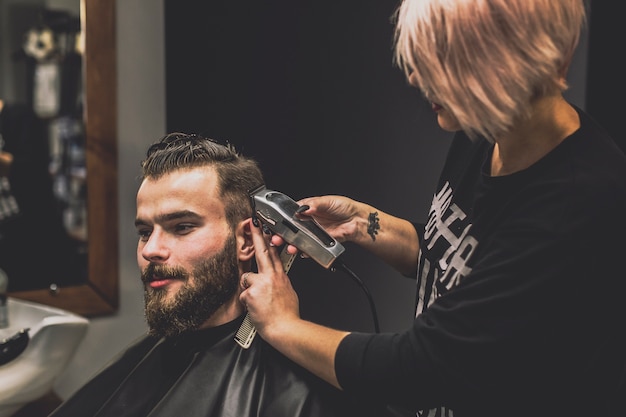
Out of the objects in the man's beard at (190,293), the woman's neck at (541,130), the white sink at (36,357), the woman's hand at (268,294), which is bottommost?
the white sink at (36,357)

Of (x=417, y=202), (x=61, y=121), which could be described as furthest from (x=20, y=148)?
(x=417, y=202)

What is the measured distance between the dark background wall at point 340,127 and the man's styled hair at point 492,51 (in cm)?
81

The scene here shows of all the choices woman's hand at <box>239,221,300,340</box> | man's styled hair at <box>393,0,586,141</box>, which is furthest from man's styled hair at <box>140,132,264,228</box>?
man's styled hair at <box>393,0,586,141</box>

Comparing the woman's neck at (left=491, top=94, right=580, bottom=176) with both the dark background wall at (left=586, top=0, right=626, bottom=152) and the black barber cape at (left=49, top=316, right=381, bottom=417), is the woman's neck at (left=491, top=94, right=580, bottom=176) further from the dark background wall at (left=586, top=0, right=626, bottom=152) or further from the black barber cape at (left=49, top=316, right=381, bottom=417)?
the dark background wall at (left=586, top=0, right=626, bottom=152)

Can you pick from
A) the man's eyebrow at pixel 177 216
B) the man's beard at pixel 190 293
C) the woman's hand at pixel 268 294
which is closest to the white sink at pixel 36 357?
the man's beard at pixel 190 293

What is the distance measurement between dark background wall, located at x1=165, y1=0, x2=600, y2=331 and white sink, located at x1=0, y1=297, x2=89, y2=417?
73 cm

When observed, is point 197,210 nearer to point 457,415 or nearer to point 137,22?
point 457,415

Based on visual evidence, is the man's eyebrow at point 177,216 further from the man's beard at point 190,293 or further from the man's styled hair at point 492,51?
the man's styled hair at point 492,51

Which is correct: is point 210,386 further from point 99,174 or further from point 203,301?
point 99,174

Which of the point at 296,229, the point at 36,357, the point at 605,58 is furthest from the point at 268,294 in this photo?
the point at 605,58

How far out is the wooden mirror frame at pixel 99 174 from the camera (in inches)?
95.3

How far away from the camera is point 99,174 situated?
249 centimetres

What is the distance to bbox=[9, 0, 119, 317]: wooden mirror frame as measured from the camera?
242 centimetres

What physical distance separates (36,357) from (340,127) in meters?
1.12
